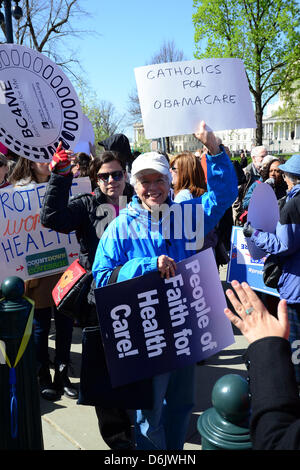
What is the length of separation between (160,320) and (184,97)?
1.27 m

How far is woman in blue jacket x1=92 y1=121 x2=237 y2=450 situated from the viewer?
7.30 ft

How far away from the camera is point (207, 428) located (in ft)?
4.32

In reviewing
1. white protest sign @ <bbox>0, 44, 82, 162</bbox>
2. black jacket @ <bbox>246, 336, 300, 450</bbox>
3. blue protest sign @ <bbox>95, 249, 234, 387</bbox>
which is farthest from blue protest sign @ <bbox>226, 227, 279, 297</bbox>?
black jacket @ <bbox>246, 336, 300, 450</bbox>

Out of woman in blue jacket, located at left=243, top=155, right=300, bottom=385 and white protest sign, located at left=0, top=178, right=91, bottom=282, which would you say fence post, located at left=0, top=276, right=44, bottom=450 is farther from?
woman in blue jacket, located at left=243, top=155, right=300, bottom=385

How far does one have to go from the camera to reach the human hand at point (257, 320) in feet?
3.97

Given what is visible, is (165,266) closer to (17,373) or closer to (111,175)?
(17,373)

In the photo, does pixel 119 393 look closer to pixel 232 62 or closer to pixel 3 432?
pixel 3 432

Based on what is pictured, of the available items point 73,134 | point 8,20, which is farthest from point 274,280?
point 8,20

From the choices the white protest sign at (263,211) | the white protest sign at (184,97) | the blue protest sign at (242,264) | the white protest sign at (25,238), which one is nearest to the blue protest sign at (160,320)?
the white protest sign at (184,97)

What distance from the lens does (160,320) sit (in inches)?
86.4

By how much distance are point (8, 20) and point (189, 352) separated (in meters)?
10.7

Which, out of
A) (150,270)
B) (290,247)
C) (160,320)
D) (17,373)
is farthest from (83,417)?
(290,247)

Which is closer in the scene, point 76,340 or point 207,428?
point 207,428

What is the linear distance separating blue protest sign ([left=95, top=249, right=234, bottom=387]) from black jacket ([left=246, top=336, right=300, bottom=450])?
984 millimetres
